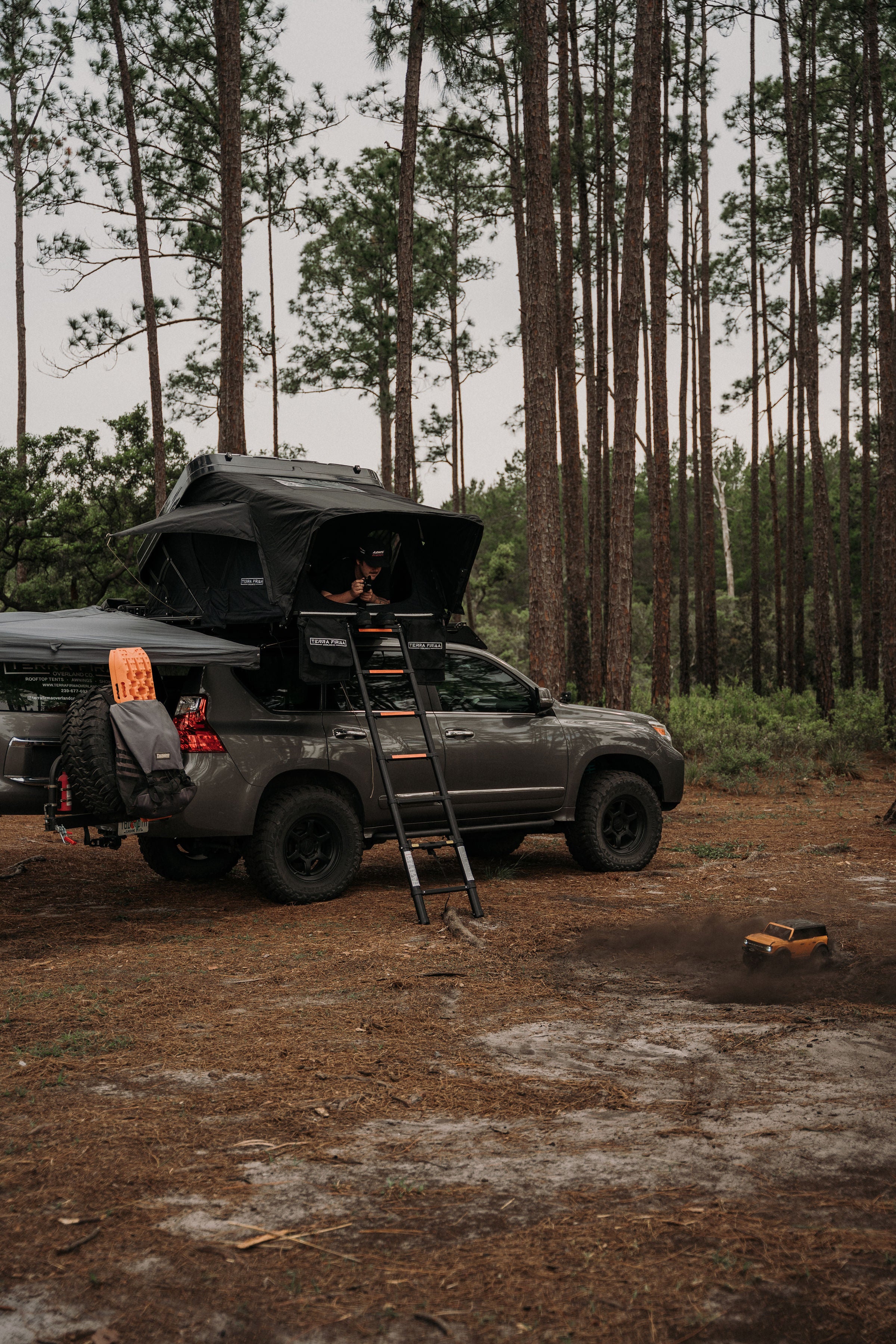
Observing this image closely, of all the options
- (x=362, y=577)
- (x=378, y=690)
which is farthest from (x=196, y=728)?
(x=362, y=577)

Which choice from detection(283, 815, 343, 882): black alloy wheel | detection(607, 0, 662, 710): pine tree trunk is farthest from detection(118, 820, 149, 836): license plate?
detection(607, 0, 662, 710): pine tree trunk

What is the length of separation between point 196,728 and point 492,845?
12.2 ft

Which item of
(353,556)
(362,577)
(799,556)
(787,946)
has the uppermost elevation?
(799,556)

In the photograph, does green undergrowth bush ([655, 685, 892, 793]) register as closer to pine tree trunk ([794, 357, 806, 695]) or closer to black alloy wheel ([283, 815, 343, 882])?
pine tree trunk ([794, 357, 806, 695])

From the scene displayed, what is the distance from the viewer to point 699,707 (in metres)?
20.5

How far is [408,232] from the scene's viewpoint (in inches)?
785

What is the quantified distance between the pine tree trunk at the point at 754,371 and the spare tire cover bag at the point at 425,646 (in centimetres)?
2050

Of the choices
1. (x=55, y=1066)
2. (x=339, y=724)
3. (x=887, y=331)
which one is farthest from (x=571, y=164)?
(x=55, y=1066)

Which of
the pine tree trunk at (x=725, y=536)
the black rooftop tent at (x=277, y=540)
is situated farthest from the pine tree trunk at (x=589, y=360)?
the pine tree trunk at (x=725, y=536)

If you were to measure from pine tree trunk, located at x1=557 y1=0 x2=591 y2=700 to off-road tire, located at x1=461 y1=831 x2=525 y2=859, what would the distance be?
1159cm

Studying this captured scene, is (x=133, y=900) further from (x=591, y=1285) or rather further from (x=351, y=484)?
(x=591, y=1285)

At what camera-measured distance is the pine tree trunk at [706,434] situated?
27.6 meters

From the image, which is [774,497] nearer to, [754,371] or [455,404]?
[754,371]

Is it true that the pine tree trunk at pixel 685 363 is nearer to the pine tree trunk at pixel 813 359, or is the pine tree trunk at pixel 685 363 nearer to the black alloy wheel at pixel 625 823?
the pine tree trunk at pixel 813 359
